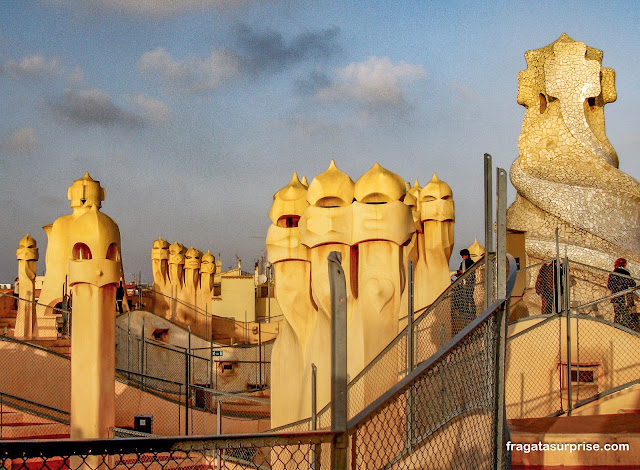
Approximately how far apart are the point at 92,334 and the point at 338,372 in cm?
835

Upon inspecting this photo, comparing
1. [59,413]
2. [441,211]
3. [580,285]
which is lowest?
[59,413]

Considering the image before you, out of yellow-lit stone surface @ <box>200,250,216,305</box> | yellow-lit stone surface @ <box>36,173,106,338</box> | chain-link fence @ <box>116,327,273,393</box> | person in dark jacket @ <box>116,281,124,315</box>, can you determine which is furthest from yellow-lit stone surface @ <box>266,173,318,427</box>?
yellow-lit stone surface @ <box>200,250,216,305</box>

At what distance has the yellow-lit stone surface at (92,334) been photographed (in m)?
11.0

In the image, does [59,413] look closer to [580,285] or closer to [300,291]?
[300,291]

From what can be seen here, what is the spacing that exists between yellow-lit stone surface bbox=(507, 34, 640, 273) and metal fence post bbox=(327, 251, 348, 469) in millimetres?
12439

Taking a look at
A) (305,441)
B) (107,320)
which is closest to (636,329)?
(107,320)

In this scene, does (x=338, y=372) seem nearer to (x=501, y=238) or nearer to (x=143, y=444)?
(x=143, y=444)

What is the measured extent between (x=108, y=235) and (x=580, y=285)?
8.87 metres

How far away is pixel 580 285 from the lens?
48.6ft

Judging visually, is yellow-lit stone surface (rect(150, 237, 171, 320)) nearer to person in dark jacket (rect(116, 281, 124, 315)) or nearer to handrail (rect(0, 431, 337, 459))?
person in dark jacket (rect(116, 281, 124, 315))

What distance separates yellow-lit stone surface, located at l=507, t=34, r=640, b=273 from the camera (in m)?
15.3

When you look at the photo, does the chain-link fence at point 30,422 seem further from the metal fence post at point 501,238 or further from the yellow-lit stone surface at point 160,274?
the yellow-lit stone surface at point 160,274

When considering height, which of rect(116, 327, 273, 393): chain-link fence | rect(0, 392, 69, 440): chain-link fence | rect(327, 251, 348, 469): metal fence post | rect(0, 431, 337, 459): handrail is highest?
rect(116, 327, 273, 393): chain-link fence

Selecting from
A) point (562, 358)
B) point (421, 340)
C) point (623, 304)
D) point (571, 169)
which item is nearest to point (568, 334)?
point (562, 358)
